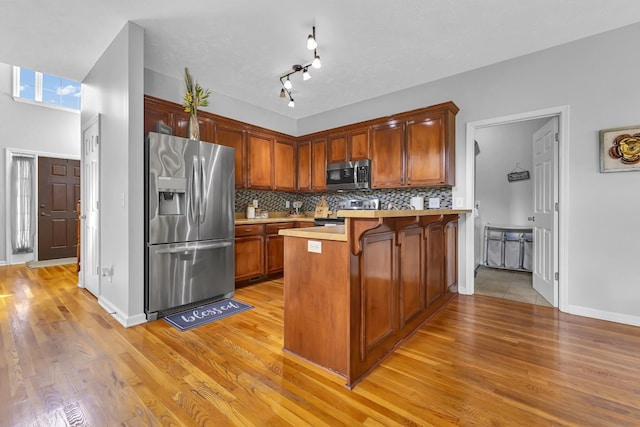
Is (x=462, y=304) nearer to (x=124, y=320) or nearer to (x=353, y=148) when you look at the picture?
(x=353, y=148)

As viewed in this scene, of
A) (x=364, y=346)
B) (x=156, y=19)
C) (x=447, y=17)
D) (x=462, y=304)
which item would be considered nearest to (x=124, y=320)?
(x=364, y=346)

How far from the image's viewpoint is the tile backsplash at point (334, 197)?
3.99 metres

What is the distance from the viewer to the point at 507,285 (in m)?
4.03

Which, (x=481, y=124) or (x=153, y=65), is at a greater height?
(x=153, y=65)

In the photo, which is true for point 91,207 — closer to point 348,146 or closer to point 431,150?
point 348,146

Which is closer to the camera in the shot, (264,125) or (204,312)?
(204,312)

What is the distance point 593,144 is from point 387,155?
2.17 metres

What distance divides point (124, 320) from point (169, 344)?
73 centimetres

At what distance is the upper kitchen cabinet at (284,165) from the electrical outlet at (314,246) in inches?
123

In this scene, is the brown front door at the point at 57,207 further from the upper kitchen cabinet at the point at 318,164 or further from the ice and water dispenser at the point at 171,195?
the upper kitchen cabinet at the point at 318,164

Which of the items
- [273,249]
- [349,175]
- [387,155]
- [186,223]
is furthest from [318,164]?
[186,223]

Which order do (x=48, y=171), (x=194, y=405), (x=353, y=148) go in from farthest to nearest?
(x=48, y=171) < (x=353, y=148) < (x=194, y=405)

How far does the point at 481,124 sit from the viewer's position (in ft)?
11.6

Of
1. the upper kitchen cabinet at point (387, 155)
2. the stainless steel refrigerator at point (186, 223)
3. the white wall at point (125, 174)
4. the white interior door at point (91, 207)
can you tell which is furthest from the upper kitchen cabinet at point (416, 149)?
the white interior door at point (91, 207)
